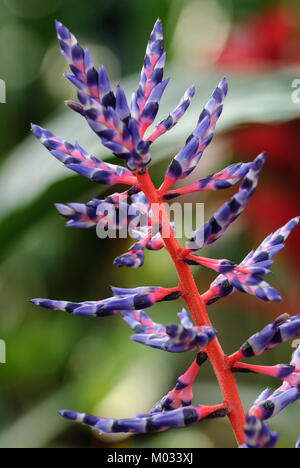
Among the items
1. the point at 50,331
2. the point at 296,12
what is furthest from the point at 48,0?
the point at 50,331

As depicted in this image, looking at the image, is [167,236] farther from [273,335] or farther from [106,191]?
[106,191]

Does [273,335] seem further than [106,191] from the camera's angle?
No

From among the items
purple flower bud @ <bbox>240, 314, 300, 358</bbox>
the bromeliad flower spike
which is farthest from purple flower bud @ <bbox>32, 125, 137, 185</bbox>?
purple flower bud @ <bbox>240, 314, 300, 358</bbox>

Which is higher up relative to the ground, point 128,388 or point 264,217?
point 264,217

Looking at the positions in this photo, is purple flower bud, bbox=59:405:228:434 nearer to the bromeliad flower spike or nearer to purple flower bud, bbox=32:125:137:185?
the bromeliad flower spike

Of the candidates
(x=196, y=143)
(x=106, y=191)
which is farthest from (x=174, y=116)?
(x=106, y=191)

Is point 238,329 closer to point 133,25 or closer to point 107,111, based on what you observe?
point 133,25
